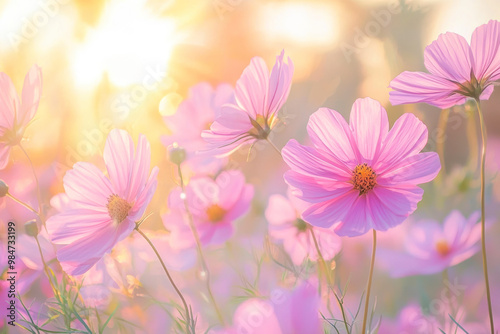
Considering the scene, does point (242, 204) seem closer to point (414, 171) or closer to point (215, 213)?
point (215, 213)

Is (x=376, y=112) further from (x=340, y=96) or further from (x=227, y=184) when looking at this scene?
(x=340, y=96)

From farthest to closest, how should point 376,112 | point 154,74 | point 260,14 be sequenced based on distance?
point 260,14 < point 154,74 < point 376,112

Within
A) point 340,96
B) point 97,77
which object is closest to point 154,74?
point 97,77

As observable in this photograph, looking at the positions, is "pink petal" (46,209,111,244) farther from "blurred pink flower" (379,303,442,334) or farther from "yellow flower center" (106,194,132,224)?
"blurred pink flower" (379,303,442,334)
